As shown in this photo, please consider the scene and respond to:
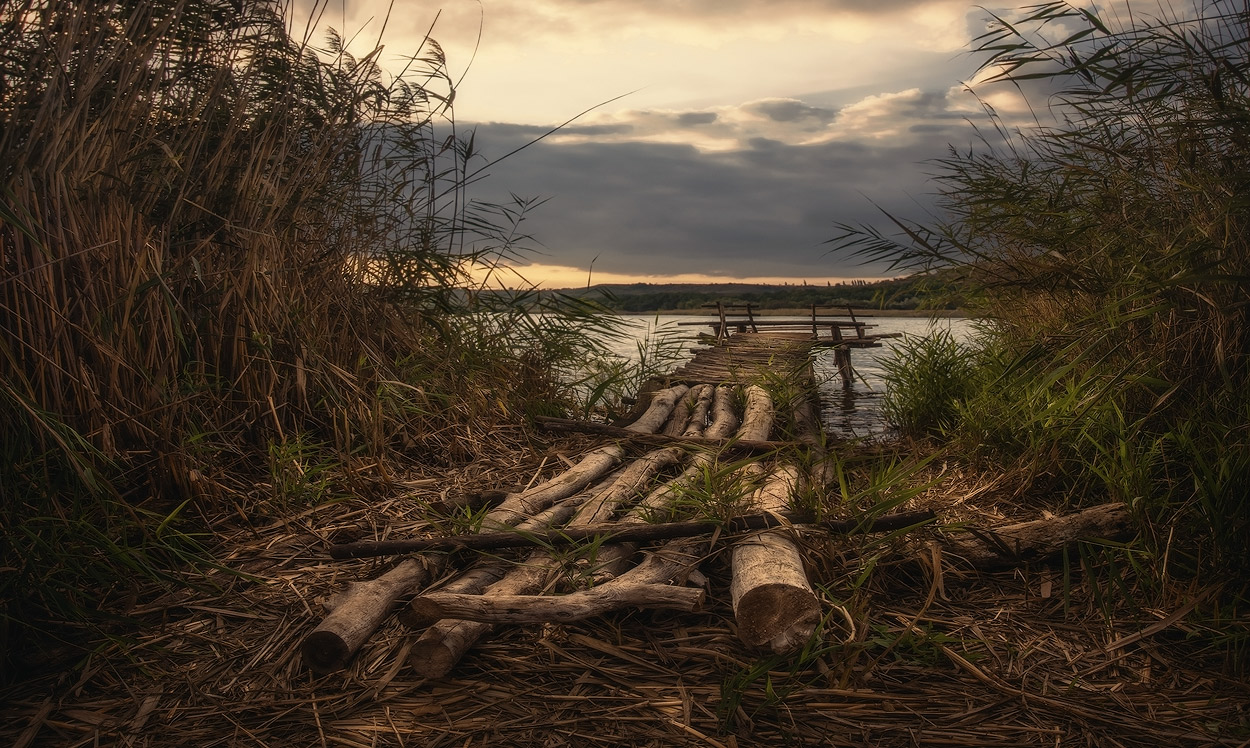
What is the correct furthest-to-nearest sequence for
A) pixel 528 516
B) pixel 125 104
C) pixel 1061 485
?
pixel 1061 485 < pixel 528 516 < pixel 125 104

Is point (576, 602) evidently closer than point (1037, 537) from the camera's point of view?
Yes

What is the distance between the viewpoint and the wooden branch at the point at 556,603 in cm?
242

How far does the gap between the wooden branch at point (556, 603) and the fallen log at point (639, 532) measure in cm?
34

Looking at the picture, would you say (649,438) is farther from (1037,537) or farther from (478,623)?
(478,623)

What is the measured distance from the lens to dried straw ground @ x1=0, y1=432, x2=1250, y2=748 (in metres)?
2.26

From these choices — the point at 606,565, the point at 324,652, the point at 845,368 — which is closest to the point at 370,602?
the point at 324,652

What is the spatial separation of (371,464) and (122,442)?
3.60 feet

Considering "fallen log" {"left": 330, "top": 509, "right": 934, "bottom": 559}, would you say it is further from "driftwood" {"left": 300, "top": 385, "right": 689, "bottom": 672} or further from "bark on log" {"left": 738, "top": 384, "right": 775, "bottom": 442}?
"bark on log" {"left": 738, "top": 384, "right": 775, "bottom": 442}

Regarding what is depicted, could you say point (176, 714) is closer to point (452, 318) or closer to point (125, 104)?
point (125, 104)

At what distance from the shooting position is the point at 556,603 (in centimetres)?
248

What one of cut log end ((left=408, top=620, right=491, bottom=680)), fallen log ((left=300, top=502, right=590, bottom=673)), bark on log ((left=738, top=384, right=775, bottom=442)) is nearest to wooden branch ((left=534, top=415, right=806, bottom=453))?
bark on log ((left=738, top=384, right=775, bottom=442))

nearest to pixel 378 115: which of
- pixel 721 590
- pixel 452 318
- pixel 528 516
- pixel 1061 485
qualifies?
pixel 452 318

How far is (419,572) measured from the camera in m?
2.88

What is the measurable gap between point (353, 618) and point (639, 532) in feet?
3.22
